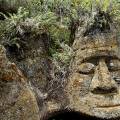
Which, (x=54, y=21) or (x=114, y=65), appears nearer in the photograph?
(x=114, y=65)

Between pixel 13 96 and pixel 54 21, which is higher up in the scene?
pixel 54 21

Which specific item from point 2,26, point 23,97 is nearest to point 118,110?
point 23,97

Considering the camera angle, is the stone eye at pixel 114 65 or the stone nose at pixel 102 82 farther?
the stone eye at pixel 114 65

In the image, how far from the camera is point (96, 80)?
9.80 metres

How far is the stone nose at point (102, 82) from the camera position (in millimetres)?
9734

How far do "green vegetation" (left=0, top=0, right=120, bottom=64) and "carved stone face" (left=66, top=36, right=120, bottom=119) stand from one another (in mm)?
514

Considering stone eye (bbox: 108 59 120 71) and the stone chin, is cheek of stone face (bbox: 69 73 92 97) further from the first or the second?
stone eye (bbox: 108 59 120 71)

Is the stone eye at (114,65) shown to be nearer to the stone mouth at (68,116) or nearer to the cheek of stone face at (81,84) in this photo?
the cheek of stone face at (81,84)

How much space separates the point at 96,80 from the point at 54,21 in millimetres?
2180

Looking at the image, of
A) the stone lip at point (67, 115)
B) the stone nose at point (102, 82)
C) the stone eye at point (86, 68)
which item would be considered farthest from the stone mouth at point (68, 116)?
the stone eye at point (86, 68)

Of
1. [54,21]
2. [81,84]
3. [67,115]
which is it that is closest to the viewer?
[81,84]

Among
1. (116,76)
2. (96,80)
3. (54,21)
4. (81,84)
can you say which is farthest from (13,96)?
(54,21)

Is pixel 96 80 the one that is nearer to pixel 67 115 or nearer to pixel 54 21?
pixel 67 115

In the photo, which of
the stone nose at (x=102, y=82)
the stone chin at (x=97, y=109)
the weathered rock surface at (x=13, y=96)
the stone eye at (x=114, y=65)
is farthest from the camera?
the stone eye at (x=114, y=65)
